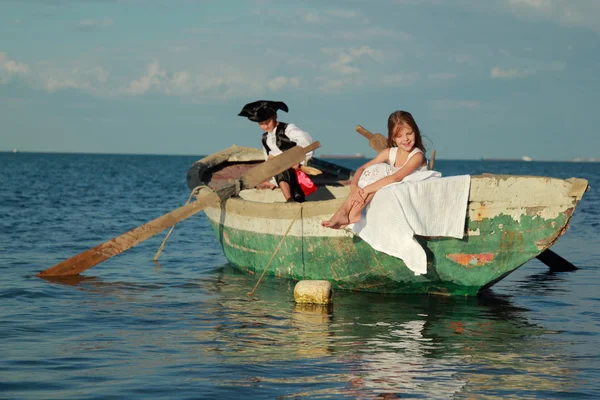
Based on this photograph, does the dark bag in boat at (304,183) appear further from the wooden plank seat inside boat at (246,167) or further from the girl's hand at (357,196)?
the girl's hand at (357,196)

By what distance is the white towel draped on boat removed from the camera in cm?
769

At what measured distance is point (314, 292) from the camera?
28.5 ft

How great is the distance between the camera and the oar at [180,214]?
964cm

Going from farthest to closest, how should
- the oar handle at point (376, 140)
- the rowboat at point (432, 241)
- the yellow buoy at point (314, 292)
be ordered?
the oar handle at point (376, 140) → the yellow buoy at point (314, 292) → the rowboat at point (432, 241)

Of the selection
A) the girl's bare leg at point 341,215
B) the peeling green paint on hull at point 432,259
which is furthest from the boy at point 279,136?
the girl's bare leg at point 341,215

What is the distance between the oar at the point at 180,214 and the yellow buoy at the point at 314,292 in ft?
5.19

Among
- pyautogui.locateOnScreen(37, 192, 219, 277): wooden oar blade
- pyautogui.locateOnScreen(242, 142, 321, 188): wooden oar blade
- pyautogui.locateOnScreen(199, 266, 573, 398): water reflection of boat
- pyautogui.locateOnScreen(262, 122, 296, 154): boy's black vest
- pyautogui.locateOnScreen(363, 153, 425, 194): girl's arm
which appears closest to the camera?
pyautogui.locateOnScreen(199, 266, 573, 398): water reflection of boat

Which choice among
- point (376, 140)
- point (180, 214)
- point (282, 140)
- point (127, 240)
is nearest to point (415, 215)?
point (376, 140)

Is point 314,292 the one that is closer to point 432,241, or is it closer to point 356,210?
point 356,210

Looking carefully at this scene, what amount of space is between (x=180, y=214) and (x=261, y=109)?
163 cm

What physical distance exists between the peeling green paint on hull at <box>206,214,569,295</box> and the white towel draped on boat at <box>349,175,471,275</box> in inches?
10.7

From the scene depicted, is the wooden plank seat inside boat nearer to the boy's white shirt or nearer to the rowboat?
the boy's white shirt

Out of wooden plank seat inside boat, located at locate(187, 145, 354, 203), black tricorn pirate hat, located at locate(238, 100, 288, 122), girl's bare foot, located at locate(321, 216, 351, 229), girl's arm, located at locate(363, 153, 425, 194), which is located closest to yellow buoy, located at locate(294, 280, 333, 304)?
girl's bare foot, located at locate(321, 216, 351, 229)

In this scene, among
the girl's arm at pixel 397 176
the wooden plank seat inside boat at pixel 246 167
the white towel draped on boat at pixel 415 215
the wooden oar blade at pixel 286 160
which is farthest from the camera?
the wooden plank seat inside boat at pixel 246 167
